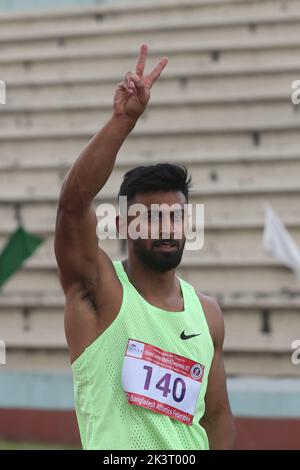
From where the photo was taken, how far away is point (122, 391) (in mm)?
2652

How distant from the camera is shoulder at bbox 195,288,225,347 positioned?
9.57 feet

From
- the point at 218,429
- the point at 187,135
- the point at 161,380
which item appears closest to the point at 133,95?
the point at 161,380

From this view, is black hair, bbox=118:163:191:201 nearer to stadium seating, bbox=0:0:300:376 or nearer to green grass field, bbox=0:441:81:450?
green grass field, bbox=0:441:81:450

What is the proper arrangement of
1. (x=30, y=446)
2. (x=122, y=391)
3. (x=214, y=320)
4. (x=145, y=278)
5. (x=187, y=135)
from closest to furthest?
(x=122, y=391) < (x=145, y=278) < (x=214, y=320) < (x=30, y=446) < (x=187, y=135)

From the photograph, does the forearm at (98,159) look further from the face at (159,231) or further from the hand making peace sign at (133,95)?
the face at (159,231)

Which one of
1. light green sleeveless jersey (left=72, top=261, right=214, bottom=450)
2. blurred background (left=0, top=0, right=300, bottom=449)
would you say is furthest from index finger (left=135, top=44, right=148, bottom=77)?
blurred background (left=0, top=0, right=300, bottom=449)

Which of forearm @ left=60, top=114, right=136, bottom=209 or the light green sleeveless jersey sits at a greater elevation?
forearm @ left=60, top=114, right=136, bottom=209

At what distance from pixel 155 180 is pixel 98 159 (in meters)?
0.34

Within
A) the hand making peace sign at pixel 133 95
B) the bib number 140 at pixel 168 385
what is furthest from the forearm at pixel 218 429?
the hand making peace sign at pixel 133 95

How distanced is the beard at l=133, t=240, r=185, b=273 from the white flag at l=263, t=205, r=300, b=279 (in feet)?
12.8

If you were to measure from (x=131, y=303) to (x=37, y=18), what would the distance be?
27.7 feet

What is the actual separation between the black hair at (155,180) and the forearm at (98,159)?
29cm

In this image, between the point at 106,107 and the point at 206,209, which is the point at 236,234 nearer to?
the point at 206,209

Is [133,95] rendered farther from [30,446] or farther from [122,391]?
[30,446]
